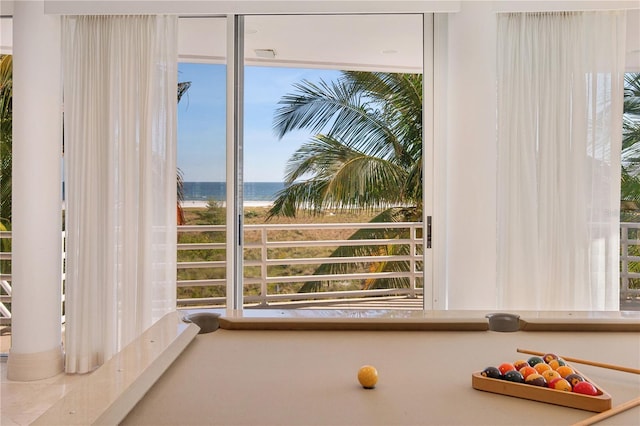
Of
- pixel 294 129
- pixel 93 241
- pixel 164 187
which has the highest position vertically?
pixel 294 129

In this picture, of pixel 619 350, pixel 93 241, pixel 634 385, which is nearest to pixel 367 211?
pixel 93 241

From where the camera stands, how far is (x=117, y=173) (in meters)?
3.79

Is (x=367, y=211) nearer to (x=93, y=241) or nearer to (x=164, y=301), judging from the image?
(x=164, y=301)

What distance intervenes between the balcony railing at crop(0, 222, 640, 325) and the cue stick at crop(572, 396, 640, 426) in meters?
3.05

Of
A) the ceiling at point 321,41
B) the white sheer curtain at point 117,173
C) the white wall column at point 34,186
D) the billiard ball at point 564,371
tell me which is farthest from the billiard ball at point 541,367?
the white wall column at point 34,186

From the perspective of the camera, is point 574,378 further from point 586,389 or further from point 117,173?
point 117,173

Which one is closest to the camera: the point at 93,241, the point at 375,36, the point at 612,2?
the point at 612,2

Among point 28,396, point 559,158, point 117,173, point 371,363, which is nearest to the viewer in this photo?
point 371,363

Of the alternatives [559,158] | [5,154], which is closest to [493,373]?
[559,158]

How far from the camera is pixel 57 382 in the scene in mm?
3670

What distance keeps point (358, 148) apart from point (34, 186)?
2083mm

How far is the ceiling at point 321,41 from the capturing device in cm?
399

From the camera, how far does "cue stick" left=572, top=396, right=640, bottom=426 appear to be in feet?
3.72

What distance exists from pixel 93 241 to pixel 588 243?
298 centimetres
